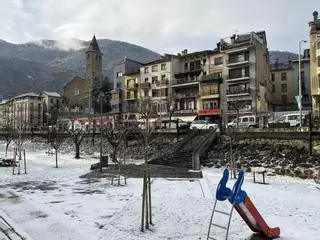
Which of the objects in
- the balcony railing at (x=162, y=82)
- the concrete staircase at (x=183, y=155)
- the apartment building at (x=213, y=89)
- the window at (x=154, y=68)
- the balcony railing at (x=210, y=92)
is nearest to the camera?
the concrete staircase at (x=183, y=155)

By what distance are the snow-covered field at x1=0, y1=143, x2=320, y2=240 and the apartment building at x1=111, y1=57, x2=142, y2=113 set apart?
58935 mm

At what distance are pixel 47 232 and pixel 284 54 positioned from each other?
167 m

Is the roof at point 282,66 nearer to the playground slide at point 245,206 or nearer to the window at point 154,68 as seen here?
the window at point 154,68

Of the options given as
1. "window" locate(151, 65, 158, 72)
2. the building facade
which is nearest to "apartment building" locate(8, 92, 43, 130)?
the building facade

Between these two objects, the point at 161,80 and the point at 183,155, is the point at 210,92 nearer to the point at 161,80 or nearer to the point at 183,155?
the point at 161,80

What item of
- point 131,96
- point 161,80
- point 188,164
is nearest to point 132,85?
point 131,96

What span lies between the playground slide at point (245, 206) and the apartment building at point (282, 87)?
64.5m

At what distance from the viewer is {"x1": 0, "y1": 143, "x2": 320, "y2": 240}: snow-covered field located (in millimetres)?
10383

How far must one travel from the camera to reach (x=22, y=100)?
380ft

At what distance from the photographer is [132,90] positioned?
76438mm

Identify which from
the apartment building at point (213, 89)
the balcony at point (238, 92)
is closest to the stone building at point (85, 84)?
the apartment building at point (213, 89)

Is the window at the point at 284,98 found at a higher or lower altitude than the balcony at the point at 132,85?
lower

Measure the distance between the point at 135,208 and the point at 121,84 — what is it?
2791 inches

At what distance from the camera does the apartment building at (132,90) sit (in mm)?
75188
